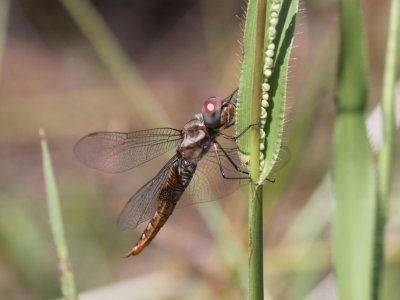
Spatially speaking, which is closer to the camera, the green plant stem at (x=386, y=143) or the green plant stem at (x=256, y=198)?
the green plant stem at (x=256, y=198)

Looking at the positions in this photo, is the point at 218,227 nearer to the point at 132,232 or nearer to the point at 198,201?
the point at 198,201

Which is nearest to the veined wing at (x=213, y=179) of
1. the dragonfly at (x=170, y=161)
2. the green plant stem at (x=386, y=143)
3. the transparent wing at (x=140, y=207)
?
the dragonfly at (x=170, y=161)

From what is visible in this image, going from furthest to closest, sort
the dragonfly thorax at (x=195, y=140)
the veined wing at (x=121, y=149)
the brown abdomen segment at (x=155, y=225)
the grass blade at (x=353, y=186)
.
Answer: the veined wing at (x=121, y=149) < the dragonfly thorax at (x=195, y=140) < the brown abdomen segment at (x=155, y=225) < the grass blade at (x=353, y=186)

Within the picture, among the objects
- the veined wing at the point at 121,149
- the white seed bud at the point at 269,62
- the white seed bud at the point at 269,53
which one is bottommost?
the veined wing at the point at 121,149

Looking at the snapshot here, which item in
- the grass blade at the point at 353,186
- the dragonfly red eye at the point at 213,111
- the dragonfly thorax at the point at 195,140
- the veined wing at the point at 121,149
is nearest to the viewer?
the grass blade at the point at 353,186

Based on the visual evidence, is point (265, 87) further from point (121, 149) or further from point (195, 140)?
point (121, 149)

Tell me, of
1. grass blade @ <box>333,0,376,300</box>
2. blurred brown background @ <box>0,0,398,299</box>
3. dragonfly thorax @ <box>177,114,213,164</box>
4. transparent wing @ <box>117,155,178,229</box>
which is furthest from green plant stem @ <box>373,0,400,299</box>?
transparent wing @ <box>117,155,178,229</box>

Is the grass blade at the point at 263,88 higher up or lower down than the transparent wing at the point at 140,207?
higher up

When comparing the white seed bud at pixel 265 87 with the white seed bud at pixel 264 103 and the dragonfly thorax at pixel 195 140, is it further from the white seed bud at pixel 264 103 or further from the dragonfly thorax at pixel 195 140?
the dragonfly thorax at pixel 195 140
